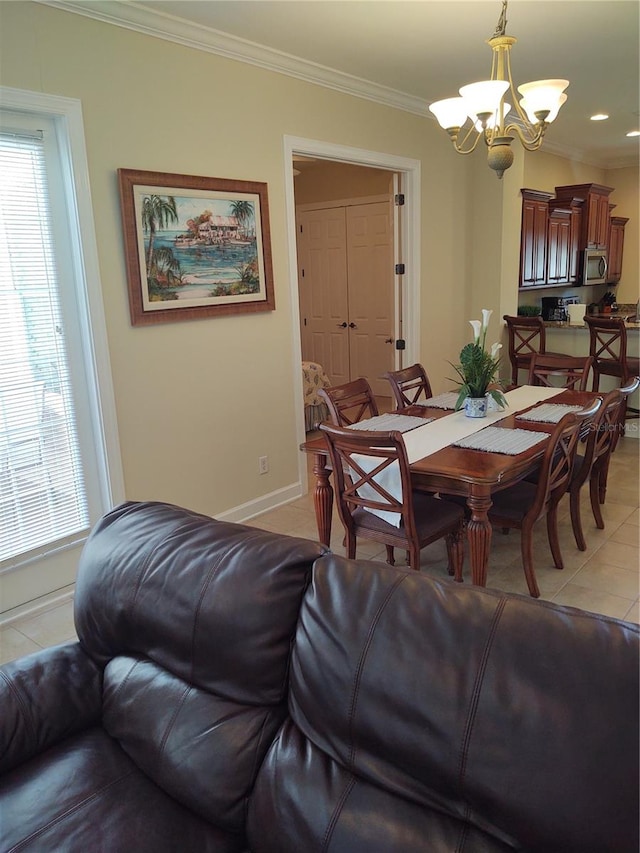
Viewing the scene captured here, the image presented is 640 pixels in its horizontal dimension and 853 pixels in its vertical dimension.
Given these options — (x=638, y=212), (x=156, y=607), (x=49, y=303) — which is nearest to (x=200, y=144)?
(x=49, y=303)

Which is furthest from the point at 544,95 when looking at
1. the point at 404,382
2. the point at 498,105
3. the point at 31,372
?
the point at 31,372

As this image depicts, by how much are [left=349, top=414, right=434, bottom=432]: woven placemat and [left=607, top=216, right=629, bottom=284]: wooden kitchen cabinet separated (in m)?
6.66

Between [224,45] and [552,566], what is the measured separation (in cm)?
340

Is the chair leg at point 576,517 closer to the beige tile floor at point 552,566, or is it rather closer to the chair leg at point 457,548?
the beige tile floor at point 552,566

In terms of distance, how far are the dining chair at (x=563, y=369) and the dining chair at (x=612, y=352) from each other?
1119 millimetres

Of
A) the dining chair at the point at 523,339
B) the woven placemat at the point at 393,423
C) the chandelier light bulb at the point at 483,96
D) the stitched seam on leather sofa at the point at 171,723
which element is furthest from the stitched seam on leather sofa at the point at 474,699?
the dining chair at the point at 523,339

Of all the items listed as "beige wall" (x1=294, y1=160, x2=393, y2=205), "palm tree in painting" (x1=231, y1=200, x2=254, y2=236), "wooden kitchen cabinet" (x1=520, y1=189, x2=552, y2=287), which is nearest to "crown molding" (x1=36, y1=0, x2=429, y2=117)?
"palm tree in painting" (x1=231, y1=200, x2=254, y2=236)

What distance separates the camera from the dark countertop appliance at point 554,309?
737 centimetres

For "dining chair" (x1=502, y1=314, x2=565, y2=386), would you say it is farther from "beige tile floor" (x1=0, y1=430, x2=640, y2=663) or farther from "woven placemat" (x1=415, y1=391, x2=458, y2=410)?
"woven placemat" (x1=415, y1=391, x2=458, y2=410)

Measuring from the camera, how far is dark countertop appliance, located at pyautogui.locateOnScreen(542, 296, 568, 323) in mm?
7371

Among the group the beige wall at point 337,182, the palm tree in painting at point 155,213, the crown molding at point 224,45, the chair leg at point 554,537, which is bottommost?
the chair leg at point 554,537

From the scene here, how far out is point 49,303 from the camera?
3.00 m

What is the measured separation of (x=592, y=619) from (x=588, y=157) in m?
8.77

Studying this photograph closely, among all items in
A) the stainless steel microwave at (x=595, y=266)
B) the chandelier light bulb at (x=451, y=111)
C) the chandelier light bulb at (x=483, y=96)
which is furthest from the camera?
the stainless steel microwave at (x=595, y=266)
